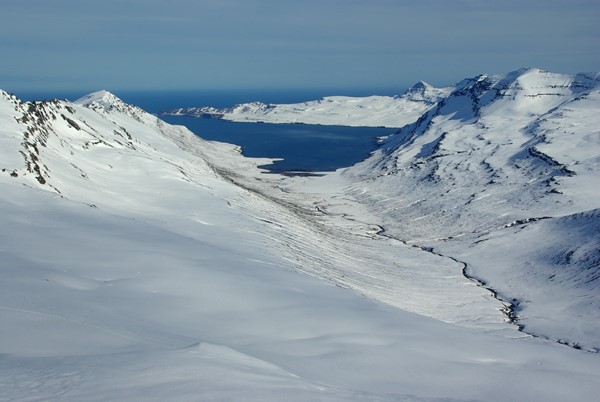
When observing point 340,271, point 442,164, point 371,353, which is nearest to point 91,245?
point 371,353

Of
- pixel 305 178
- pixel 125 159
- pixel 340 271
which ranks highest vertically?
pixel 305 178

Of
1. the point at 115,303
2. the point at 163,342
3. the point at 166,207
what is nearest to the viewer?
the point at 163,342

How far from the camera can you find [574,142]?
509 feet

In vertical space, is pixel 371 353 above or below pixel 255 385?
above

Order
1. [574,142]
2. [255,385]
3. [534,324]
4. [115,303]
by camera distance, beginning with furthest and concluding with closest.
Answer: [574,142] → [534,324] → [115,303] → [255,385]

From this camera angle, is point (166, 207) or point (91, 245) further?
point (166, 207)

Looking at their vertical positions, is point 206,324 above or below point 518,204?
below

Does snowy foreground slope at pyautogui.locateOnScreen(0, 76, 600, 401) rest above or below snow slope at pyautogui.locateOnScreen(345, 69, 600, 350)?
below

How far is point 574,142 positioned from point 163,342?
511ft

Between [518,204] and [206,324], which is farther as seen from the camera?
[518,204]

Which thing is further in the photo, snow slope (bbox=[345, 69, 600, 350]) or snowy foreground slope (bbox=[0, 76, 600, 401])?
snow slope (bbox=[345, 69, 600, 350])

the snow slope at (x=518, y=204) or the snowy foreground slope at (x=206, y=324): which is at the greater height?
the snow slope at (x=518, y=204)

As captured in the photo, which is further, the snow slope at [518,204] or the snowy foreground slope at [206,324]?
the snow slope at [518,204]

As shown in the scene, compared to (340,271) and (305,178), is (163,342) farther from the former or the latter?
(305,178)
